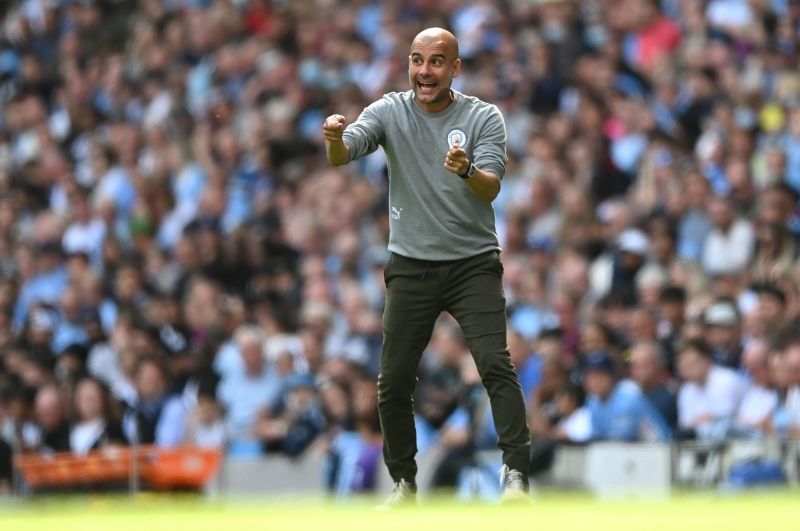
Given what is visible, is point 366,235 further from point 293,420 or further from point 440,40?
point 440,40

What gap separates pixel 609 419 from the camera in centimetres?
1196

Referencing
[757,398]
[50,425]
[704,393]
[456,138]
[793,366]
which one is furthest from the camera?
[50,425]

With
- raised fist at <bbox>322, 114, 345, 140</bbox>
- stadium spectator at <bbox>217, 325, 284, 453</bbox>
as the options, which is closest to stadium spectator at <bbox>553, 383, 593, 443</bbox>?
stadium spectator at <bbox>217, 325, 284, 453</bbox>

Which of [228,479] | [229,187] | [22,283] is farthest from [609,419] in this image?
[22,283]

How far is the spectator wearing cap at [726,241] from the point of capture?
13.4 meters

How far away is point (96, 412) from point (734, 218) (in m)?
5.28

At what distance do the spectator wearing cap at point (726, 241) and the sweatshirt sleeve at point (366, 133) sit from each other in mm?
5581

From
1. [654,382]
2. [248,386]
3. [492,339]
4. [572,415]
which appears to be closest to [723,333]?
[654,382]

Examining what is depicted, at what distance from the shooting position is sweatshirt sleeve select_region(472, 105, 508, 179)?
8.09 metres

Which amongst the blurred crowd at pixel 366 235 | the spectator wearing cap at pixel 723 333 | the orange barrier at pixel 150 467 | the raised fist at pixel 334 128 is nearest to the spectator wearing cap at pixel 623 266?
the blurred crowd at pixel 366 235

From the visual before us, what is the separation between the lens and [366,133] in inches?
327

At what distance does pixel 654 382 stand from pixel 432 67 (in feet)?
14.6

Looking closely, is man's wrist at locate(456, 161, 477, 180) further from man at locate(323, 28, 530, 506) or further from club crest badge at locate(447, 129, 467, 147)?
club crest badge at locate(447, 129, 467, 147)

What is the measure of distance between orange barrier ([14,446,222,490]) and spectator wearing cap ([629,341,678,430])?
9.97ft
